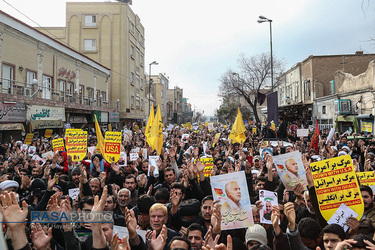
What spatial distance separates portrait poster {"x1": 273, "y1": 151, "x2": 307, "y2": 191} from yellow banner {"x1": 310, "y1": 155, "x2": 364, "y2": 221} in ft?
1.49

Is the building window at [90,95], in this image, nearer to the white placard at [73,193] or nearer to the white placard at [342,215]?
the white placard at [73,193]

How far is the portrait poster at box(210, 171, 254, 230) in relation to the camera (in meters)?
3.55

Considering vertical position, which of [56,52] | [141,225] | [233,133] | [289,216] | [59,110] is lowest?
[141,225]

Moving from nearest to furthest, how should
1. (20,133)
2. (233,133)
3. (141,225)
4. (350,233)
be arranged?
(350,233), (141,225), (233,133), (20,133)

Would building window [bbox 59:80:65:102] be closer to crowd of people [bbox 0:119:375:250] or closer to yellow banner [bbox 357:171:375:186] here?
crowd of people [bbox 0:119:375:250]

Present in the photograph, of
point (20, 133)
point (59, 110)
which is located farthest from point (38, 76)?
point (20, 133)

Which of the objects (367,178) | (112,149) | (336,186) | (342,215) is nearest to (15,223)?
(342,215)

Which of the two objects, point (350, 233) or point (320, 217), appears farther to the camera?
point (320, 217)

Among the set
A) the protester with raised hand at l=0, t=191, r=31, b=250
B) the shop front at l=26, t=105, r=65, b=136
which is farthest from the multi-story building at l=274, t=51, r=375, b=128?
the protester with raised hand at l=0, t=191, r=31, b=250

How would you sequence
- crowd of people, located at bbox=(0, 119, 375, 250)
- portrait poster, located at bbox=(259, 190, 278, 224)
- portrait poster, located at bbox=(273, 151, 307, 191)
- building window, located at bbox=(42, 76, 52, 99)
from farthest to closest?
building window, located at bbox=(42, 76, 52, 99)
portrait poster, located at bbox=(273, 151, 307, 191)
portrait poster, located at bbox=(259, 190, 278, 224)
crowd of people, located at bbox=(0, 119, 375, 250)

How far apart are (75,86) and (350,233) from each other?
85.4 feet

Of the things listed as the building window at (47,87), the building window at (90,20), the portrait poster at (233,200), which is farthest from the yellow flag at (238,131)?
the building window at (90,20)

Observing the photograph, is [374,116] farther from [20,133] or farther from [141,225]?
[20,133]

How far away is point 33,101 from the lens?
57.4ft
